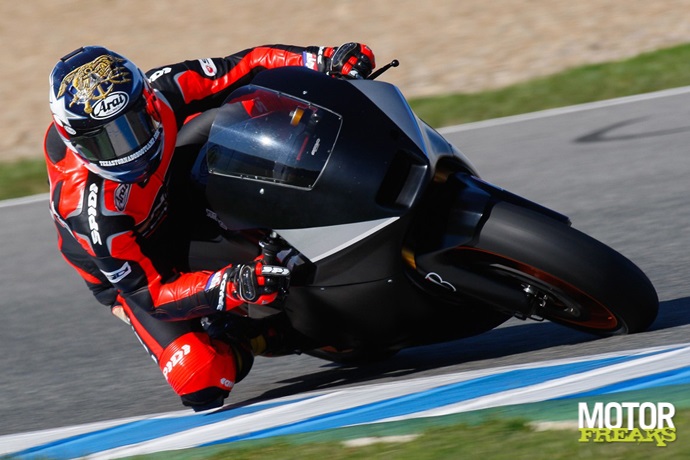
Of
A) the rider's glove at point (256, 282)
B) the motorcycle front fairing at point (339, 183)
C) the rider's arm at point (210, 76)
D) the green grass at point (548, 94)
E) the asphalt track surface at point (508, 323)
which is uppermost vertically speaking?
the rider's arm at point (210, 76)

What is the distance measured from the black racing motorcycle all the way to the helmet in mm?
299

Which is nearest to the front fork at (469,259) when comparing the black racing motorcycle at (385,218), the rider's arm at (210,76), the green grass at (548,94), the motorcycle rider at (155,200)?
the black racing motorcycle at (385,218)

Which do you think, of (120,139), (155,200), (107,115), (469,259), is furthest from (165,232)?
(469,259)

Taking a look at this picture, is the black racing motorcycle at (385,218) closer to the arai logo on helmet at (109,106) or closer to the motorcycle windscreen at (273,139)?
the motorcycle windscreen at (273,139)

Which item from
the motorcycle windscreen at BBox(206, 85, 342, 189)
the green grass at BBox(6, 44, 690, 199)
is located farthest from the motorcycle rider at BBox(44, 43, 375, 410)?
the green grass at BBox(6, 44, 690, 199)

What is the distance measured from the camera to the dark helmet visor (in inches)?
160

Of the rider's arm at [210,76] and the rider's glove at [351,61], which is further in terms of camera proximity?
the rider's arm at [210,76]

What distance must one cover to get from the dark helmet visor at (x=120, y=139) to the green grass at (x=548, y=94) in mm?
4826

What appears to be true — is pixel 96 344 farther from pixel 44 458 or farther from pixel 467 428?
pixel 467 428

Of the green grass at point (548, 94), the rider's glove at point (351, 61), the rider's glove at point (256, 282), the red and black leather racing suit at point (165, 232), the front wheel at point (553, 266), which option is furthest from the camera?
the green grass at point (548, 94)

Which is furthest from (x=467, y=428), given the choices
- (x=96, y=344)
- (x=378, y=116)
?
(x=96, y=344)

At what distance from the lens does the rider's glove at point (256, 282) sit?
13.1 ft

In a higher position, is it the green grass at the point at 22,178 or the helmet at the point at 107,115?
the helmet at the point at 107,115

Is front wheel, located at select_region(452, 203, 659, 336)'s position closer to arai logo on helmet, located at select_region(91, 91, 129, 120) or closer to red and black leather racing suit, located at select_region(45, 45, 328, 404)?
red and black leather racing suit, located at select_region(45, 45, 328, 404)
